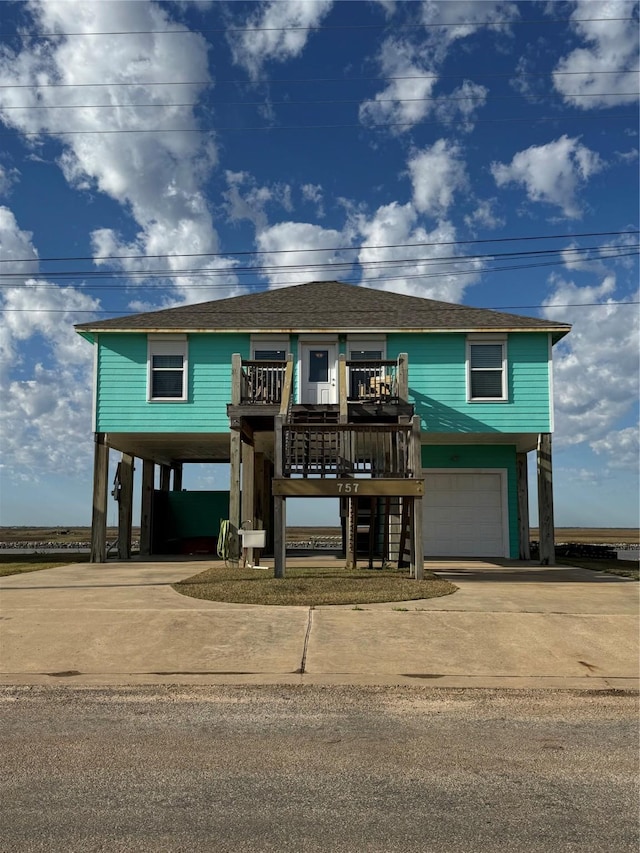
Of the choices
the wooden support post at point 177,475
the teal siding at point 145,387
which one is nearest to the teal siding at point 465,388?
the teal siding at point 145,387

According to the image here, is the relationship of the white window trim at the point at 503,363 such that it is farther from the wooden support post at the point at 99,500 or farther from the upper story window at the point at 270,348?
the wooden support post at the point at 99,500

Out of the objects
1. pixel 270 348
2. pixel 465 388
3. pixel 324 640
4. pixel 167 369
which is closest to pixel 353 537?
pixel 465 388

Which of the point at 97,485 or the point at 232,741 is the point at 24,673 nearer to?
the point at 232,741

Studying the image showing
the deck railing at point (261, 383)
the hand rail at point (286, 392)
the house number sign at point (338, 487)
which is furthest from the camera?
the deck railing at point (261, 383)

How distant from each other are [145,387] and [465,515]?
32.7 feet

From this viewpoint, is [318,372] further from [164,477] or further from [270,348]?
[164,477]

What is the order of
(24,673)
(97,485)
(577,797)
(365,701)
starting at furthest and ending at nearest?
(97,485), (24,673), (365,701), (577,797)

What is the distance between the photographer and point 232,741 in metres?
5.16

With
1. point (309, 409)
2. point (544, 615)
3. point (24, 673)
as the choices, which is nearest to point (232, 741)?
point (24, 673)

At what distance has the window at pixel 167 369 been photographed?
66.6ft

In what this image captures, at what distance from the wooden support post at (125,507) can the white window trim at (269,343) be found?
564 centimetres

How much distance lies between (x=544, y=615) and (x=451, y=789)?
18.8 ft

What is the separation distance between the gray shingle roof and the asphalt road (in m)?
14.5

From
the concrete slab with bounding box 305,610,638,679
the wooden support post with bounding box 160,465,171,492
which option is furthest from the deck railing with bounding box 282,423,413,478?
the wooden support post with bounding box 160,465,171,492
